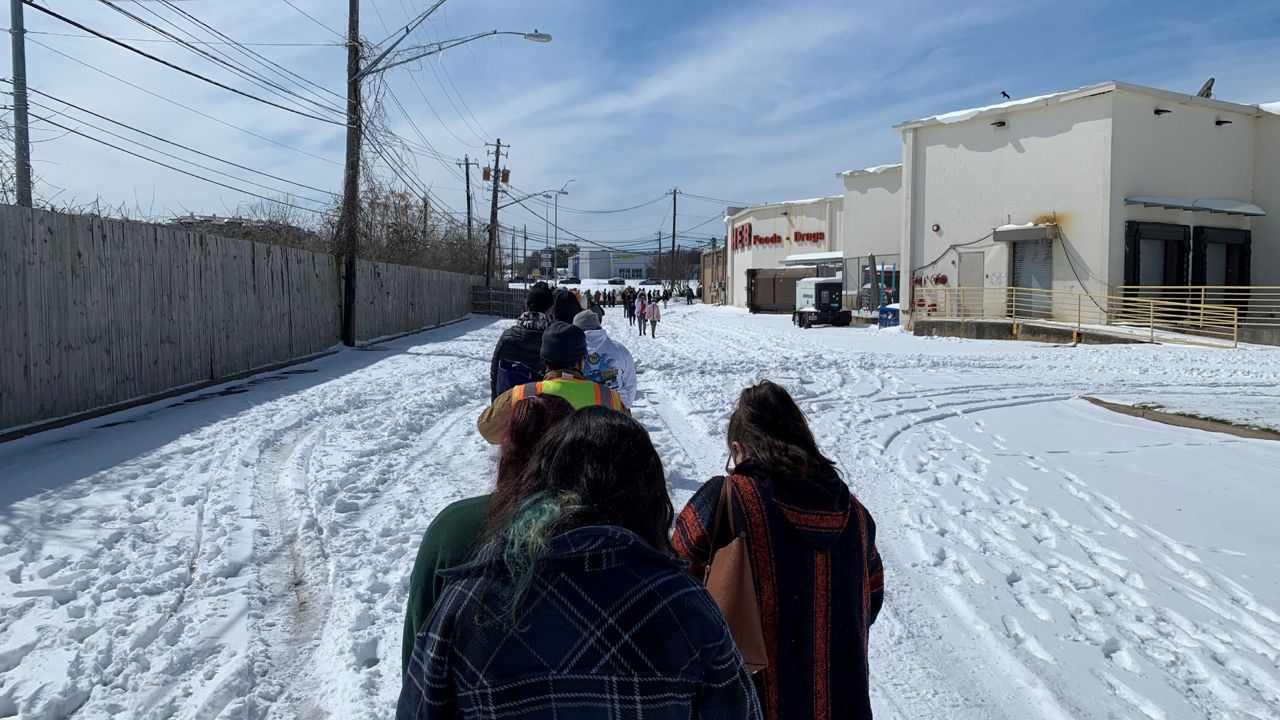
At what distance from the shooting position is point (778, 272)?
51.8 meters

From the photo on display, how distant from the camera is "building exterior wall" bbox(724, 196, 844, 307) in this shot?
54719 millimetres

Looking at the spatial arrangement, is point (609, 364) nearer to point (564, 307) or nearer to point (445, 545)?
point (564, 307)

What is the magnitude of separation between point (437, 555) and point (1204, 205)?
3370 cm

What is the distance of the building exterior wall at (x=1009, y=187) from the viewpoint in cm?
2805

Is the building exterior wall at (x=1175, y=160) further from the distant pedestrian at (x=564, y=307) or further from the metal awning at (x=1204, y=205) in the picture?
the distant pedestrian at (x=564, y=307)

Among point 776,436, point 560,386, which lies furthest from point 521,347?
point 776,436

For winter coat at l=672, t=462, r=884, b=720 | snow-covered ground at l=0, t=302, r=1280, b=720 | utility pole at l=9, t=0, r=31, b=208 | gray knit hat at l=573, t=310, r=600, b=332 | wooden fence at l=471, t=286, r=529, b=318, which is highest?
utility pole at l=9, t=0, r=31, b=208

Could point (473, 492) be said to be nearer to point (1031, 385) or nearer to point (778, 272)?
point (1031, 385)

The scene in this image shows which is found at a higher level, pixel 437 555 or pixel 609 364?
pixel 609 364

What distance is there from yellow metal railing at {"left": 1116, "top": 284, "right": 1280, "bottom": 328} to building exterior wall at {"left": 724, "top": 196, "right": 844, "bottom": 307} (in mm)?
23417

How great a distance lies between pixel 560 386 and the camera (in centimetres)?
435

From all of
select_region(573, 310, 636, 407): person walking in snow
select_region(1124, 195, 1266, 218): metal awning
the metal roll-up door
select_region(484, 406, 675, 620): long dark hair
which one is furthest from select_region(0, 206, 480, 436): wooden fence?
select_region(1124, 195, 1266, 218): metal awning

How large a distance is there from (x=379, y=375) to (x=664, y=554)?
14.6m

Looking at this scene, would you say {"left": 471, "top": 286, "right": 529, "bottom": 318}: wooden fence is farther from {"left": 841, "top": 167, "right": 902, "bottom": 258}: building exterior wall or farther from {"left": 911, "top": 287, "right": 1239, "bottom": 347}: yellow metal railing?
{"left": 911, "top": 287, "right": 1239, "bottom": 347}: yellow metal railing
